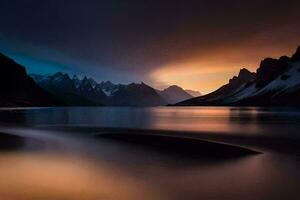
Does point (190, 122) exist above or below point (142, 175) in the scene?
above

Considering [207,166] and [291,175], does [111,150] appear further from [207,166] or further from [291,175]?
[291,175]

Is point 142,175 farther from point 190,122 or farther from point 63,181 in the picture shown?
point 190,122

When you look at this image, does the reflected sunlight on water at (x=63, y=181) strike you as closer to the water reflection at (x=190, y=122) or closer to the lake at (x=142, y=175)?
the lake at (x=142, y=175)

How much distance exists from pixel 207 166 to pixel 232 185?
592cm

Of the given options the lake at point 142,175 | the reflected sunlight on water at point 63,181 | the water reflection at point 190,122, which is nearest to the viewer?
the reflected sunlight on water at point 63,181

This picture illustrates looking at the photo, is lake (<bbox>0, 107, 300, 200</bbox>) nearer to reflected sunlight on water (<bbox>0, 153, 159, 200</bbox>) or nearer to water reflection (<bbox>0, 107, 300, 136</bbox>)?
reflected sunlight on water (<bbox>0, 153, 159, 200</bbox>)

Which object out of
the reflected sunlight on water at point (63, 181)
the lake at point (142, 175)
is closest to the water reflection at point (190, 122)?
the lake at point (142, 175)

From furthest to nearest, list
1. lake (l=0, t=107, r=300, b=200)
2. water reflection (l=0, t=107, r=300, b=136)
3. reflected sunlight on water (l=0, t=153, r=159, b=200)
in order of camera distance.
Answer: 1. water reflection (l=0, t=107, r=300, b=136)
2. lake (l=0, t=107, r=300, b=200)
3. reflected sunlight on water (l=0, t=153, r=159, b=200)

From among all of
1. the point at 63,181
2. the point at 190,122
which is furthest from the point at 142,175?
the point at 190,122

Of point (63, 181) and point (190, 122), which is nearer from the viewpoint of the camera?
point (63, 181)

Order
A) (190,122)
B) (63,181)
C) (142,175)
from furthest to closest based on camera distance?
1. (190,122)
2. (142,175)
3. (63,181)

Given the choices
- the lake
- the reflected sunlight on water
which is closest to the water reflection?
the lake

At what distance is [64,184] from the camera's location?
19.2 metres

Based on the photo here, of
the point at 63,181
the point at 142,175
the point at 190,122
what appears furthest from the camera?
the point at 190,122
